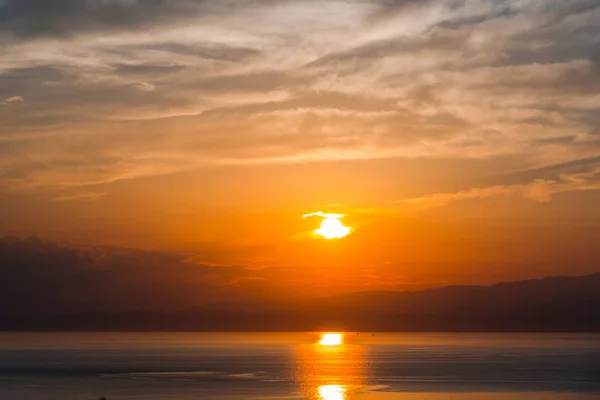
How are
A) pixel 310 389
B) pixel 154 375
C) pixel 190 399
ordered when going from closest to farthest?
pixel 190 399 < pixel 310 389 < pixel 154 375

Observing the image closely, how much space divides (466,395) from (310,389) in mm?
19444

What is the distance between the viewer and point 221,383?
110688 millimetres

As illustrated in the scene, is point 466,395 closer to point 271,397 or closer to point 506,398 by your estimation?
point 506,398

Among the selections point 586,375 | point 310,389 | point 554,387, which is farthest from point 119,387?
point 586,375

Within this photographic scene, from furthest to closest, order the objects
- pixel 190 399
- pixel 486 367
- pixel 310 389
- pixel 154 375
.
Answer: pixel 486 367 < pixel 154 375 < pixel 310 389 < pixel 190 399

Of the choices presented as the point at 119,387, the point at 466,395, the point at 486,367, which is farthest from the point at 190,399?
the point at 486,367

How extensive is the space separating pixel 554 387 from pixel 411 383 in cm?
1858

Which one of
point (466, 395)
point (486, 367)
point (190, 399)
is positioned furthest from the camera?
point (486, 367)

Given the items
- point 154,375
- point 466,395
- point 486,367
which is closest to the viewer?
point 466,395

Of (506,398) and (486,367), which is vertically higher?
(486,367)

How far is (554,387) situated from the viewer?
349ft

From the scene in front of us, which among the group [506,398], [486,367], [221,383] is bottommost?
[506,398]

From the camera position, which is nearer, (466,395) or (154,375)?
(466,395)

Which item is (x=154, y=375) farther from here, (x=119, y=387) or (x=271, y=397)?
(x=271, y=397)
